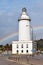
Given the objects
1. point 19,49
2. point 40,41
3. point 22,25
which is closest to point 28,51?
point 19,49

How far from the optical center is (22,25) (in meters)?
97.8

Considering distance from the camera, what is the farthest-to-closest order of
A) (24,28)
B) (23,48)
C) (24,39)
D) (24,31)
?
1. (23,48)
2. (24,28)
3. (24,39)
4. (24,31)

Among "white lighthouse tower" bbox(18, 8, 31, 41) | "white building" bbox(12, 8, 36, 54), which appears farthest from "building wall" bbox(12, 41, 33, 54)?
"white lighthouse tower" bbox(18, 8, 31, 41)

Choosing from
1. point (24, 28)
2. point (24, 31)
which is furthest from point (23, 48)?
point (24, 28)

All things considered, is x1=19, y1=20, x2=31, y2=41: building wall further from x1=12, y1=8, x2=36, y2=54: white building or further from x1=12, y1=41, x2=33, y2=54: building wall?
x1=12, y1=41, x2=33, y2=54: building wall

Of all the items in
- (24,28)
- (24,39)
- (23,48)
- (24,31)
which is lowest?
(23,48)

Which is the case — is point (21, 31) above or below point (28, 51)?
above

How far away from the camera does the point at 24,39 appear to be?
9694 centimetres

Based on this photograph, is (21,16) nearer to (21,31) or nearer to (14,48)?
(21,31)

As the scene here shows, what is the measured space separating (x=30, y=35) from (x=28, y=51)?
21.3 feet

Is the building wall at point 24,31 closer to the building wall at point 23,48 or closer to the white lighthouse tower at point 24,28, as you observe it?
the white lighthouse tower at point 24,28

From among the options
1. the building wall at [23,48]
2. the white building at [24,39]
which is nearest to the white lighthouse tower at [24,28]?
the white building at [24,39]

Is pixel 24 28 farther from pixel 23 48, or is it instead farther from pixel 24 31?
pixel 23 48

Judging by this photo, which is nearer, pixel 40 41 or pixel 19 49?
pixel 19 49
